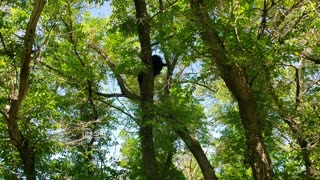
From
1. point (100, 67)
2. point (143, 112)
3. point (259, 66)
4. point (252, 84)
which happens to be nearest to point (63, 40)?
point (100, 67)

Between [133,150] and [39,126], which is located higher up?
[133,150]

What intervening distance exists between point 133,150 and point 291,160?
16.4ft

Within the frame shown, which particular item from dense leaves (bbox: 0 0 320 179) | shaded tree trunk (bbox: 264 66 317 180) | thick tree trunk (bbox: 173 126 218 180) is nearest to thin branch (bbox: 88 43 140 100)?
dense leaves (bbox: 0 0 320 179)

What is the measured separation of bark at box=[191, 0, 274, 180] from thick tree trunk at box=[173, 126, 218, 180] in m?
1.68

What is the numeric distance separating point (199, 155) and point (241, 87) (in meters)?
2.53

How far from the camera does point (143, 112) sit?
8.48m

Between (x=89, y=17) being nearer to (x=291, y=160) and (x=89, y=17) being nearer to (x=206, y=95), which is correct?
(x=206, y=95)

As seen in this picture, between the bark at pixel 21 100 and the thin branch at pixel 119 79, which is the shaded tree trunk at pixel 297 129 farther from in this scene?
the bark at pixel 21 100

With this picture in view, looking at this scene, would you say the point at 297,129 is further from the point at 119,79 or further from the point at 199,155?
the point at 119,79

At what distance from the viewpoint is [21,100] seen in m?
5.34

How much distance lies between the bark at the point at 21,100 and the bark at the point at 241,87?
276 cm

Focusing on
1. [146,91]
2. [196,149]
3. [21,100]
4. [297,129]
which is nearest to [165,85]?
[146,91]

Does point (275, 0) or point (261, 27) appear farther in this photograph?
point (275, 0)

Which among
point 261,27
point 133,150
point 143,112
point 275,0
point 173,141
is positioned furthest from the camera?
point 133,150
